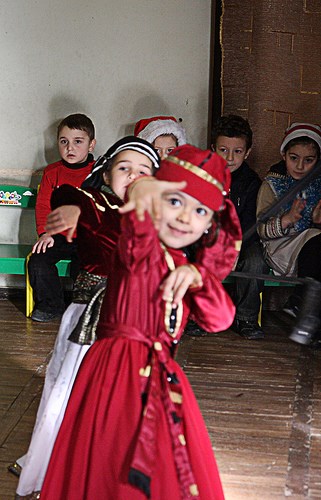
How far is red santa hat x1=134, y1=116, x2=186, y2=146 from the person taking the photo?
4.54 metres

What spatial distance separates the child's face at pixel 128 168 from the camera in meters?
2.44

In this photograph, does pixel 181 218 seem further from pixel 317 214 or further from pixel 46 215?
pixel 46 215

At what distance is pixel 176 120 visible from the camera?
491cm

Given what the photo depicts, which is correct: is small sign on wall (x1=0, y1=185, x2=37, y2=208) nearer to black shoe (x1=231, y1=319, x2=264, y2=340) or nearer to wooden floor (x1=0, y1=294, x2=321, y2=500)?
wooden floor (x1=0, y1=294, x2=321, y2=500)

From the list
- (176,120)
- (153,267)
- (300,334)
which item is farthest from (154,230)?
(176,120)

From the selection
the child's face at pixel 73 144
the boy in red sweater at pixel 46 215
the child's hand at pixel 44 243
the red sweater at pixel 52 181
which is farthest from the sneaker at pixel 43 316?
the child's face at pixel 73 144

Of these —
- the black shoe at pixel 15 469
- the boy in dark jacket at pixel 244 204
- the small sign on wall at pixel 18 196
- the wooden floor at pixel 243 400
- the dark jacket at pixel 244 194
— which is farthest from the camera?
the small sign on wall at pixel 18 196

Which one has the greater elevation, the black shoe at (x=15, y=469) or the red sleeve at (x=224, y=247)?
the red sleeve at (x=224, y=247)

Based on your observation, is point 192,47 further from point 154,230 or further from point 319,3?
point 154,230

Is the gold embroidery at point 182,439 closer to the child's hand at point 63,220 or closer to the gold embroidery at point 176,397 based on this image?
the gold embroidery at point 176,397

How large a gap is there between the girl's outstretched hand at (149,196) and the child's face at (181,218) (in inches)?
3.5

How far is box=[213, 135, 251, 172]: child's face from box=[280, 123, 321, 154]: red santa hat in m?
0.23

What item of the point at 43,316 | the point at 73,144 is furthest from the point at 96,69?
the point at 43,316

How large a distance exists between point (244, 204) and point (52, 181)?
1.12 m
